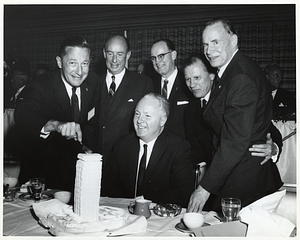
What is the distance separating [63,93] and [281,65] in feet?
5.36

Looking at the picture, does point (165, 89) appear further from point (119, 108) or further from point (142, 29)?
point (142, 29)

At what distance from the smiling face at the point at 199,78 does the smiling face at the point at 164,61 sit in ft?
0.62

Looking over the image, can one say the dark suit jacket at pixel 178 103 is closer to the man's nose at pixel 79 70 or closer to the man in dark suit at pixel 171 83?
the man in dark suit at pixel 171 83

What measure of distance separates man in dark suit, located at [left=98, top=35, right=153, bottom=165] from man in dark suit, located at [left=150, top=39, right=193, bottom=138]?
0.39 ft

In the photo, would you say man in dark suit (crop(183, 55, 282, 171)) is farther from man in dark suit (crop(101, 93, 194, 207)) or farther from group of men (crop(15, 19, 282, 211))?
man in dark suit (crop(101, 93, 194, 207))

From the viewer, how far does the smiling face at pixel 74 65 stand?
7.61 feet

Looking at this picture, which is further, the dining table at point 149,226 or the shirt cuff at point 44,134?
the shirt cuff at point 44,134

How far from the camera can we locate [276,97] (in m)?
2.35

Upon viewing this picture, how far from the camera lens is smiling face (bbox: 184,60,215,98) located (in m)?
2.31

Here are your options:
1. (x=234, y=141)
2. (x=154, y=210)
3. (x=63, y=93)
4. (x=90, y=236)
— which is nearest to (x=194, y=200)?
(x=154, y=210)

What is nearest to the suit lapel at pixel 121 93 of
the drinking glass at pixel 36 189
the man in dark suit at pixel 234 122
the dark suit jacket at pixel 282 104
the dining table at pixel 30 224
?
the man in dark suit at pixel 234 122

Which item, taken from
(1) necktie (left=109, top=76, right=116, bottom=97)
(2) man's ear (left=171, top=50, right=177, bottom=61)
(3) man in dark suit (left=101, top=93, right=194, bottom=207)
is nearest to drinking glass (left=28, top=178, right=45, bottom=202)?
(3) man in dark suit (left=101, top=93, right=194, bottom=207)

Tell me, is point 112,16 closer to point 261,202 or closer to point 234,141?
point 234,141
